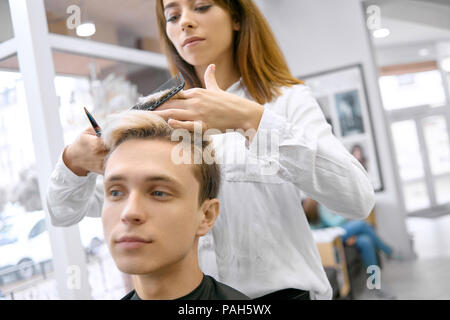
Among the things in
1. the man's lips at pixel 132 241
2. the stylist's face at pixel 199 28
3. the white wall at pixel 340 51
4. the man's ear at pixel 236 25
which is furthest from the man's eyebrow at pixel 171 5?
the white wall at pixel 340 51

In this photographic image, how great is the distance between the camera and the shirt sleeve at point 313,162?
0.66 meters

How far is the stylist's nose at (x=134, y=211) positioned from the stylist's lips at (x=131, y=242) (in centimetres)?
3

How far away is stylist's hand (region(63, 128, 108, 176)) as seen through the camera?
743mm

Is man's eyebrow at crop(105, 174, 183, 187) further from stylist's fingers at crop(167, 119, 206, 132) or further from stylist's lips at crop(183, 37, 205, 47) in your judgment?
stylist's lips at crop(183, 37, 205, 47)

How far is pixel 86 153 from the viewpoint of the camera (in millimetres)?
764

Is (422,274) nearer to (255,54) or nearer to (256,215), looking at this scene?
(256,215)

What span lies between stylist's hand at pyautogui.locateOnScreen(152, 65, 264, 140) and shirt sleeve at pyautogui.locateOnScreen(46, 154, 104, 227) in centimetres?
27

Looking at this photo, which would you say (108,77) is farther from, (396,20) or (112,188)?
(396,20)

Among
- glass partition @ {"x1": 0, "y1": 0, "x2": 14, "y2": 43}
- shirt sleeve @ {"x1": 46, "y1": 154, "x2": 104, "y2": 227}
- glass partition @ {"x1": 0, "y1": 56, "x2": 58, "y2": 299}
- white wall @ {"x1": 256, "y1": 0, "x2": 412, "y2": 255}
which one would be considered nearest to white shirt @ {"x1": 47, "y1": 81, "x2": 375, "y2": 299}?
shirt sleeve @ {"x1": 46, "y1": 154, "x2": 104, "y2": 227}

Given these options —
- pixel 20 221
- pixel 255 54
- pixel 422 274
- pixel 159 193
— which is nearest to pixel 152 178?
pixel 159 193

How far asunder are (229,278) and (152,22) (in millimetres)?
774

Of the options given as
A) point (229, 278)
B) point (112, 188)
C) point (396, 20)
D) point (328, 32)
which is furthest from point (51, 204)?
point (328, 32)

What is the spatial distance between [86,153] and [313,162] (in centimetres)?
42

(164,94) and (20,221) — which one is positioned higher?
(164,94)
